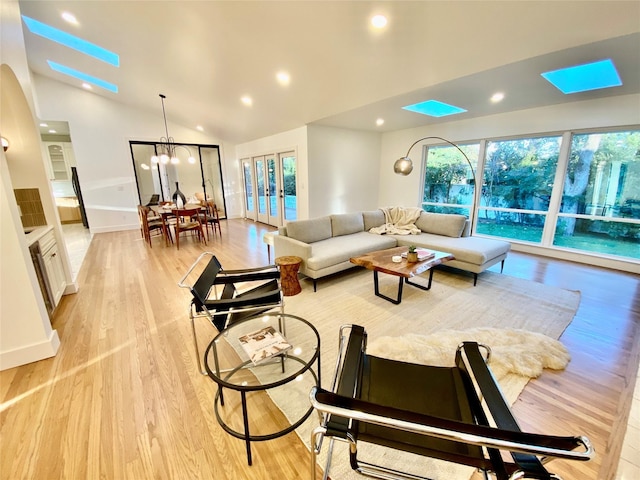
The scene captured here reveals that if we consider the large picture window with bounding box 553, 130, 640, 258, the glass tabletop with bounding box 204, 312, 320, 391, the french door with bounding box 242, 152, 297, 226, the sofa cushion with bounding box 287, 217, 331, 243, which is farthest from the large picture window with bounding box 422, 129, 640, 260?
the glass tabletop with bounding box 204, 312, 320, 391

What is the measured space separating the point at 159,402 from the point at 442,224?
4.24m

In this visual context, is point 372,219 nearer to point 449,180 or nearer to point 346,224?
point 346,224

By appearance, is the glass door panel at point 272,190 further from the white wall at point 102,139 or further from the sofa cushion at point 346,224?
the sofa cushion at point 346,224

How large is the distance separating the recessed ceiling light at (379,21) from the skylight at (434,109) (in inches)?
82.6

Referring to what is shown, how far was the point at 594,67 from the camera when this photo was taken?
2988mm

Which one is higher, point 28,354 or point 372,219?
point 372,219

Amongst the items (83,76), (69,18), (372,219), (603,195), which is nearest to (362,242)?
(372,219)

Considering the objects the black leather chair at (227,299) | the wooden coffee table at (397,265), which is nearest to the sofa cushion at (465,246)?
the wooden coffee table at (397,265)

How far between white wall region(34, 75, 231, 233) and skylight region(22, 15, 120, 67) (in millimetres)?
1617

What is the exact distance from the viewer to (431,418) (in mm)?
792

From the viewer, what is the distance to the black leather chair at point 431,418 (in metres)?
0.75

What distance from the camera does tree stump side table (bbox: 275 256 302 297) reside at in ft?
10.4

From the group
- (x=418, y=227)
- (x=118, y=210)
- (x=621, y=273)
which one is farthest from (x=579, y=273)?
(x=118, y=210)

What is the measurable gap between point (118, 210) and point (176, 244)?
2.89 metres
